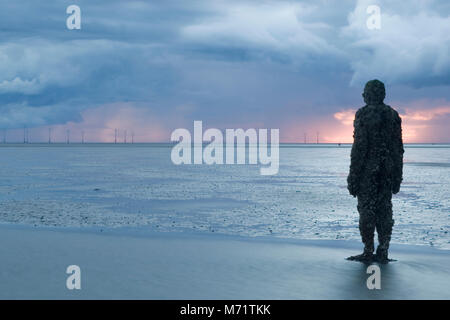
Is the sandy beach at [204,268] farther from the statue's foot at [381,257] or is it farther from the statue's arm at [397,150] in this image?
the statue's arm at [397,150]

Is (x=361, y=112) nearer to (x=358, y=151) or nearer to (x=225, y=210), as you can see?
(x=358, y=151)

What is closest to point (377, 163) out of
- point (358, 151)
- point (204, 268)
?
point (358, 151)

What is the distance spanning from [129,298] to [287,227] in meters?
7.23

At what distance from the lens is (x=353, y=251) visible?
10.2 meters

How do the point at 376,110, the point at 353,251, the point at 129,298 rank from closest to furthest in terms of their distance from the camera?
the point at 129,298, the point at 376,110, the point at 353,251

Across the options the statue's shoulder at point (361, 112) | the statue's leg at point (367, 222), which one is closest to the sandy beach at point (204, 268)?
the statue's leg at point (367, 222)

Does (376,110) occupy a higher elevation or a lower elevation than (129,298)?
higher

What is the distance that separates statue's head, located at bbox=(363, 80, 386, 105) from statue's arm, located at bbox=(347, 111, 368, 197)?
0.31 metres

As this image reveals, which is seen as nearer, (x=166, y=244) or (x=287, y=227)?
(x=166, y=244)

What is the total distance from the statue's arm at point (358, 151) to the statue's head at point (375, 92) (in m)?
0.31

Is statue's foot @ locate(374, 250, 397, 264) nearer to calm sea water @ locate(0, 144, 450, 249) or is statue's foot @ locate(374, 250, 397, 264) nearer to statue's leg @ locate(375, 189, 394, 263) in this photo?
statue's leg @ locate(375, 189, 394, 263)

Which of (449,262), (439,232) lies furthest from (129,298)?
(439,232)

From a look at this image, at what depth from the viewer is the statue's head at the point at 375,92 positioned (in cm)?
913
